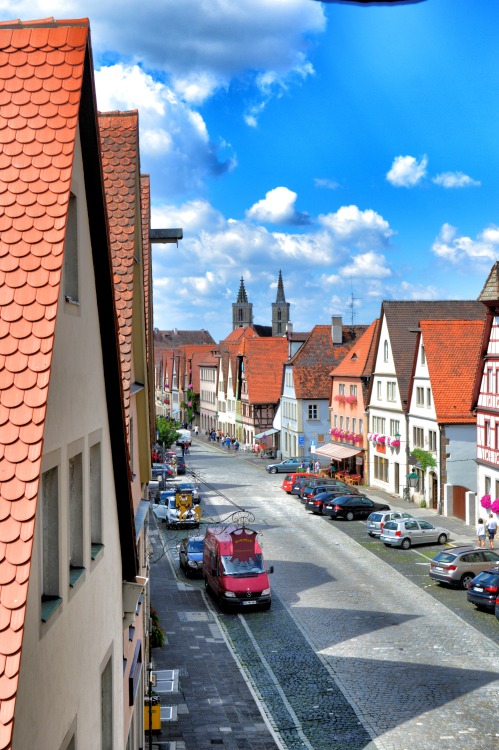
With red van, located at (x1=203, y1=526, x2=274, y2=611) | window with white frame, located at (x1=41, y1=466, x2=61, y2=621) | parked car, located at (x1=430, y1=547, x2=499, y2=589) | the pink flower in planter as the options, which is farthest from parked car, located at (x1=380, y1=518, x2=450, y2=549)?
window with white frame, located at (x1=41, y1=466, x2=61, y2=621)

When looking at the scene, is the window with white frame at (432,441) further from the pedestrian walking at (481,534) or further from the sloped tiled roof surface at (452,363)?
the pedestrian walking at (481,534)

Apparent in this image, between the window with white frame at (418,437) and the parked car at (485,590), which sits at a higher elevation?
the window with white frame at (418,437)

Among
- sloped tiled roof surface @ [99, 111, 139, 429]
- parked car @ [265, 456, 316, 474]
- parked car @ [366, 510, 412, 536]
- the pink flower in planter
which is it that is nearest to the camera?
sloped tiled roof surface @ [99, 111, 139, 429]

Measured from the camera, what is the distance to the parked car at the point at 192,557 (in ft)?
112

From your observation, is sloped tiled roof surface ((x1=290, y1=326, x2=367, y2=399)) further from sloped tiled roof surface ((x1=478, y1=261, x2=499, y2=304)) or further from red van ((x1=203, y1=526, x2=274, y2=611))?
red van ((x1=203, y1=526, x2=274, y2=611))

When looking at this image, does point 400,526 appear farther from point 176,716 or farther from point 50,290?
point 50,290

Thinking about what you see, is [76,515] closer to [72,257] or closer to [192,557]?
[72,257]

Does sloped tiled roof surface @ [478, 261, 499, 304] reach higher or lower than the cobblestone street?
higher

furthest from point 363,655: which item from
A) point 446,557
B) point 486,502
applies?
point 486,502

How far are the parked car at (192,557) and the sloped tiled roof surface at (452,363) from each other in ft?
55.2

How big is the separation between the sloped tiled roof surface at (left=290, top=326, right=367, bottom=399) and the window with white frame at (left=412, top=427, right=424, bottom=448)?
20769mm

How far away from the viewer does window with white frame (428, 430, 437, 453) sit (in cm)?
4812

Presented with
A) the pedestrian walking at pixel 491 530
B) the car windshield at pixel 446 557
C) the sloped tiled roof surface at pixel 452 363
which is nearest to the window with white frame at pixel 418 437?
the sloped tiled roof surface at pixel 452 363

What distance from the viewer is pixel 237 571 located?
28984 millimetres
